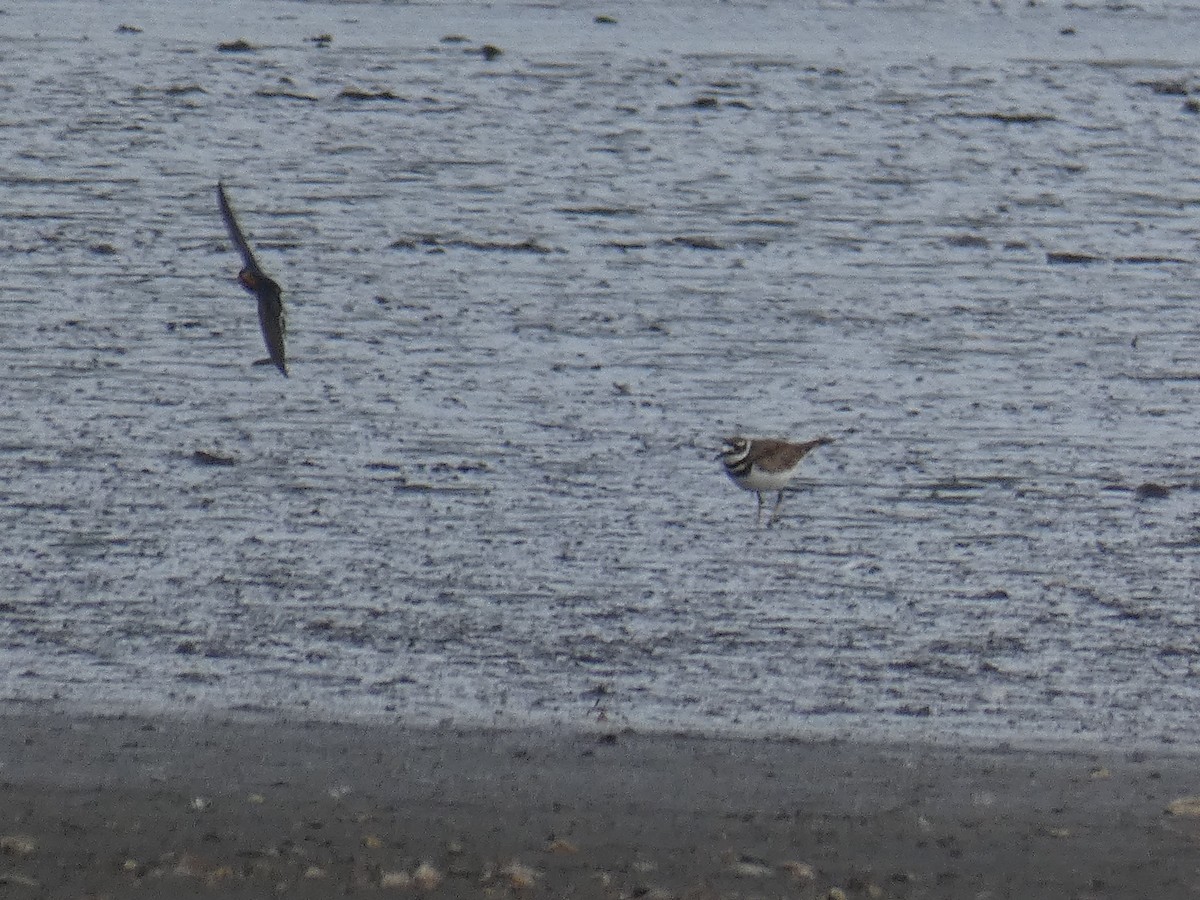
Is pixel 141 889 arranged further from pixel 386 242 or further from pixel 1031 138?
pixel 1031 138

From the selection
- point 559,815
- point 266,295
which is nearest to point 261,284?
point 266,295

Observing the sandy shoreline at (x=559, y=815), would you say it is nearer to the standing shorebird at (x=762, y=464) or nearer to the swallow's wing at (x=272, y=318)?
the swallow's wing at (x=272, y=318)

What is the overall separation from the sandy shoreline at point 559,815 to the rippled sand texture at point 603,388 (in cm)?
36

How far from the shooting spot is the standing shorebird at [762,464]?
8.72 m

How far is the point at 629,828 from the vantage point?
5625 millimetres

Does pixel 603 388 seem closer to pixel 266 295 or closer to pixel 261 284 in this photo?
pixel 266 295

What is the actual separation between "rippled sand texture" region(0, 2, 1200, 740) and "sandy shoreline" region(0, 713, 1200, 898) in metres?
0.36

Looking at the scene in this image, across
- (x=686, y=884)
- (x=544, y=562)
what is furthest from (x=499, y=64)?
(x=686, y=884)

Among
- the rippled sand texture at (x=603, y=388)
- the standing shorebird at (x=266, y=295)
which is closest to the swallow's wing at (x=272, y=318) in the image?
the standing shorebird at (x=266, y=295)

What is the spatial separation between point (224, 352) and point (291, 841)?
6.22 metres

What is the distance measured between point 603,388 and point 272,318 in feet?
9.51

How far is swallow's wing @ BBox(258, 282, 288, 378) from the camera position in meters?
7.92

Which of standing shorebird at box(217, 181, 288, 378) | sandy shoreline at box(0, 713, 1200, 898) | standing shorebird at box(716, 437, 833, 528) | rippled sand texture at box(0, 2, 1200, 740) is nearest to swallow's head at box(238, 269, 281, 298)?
standing shorebird at box(217, 181, 288, 378)

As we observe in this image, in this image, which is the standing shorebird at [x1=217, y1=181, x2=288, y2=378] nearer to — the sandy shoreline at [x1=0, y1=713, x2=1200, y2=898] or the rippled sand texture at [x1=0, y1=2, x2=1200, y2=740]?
the rippled sand texture at [x1=0, y1=2, x2=1200, y2=740]
